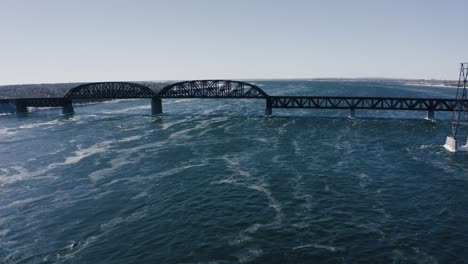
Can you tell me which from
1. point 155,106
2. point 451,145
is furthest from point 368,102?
point 155,106

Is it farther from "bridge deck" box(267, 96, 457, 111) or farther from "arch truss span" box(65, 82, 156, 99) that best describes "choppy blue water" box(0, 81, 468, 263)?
"arch truss span" box(65, 82, 156, 99)

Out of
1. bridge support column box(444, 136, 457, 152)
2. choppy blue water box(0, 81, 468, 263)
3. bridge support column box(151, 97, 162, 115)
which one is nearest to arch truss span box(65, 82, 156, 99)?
bridge support column box(151, 97, 162, 115)

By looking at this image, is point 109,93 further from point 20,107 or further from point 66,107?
point 20,107

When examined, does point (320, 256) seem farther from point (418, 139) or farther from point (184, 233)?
point (418, 139)

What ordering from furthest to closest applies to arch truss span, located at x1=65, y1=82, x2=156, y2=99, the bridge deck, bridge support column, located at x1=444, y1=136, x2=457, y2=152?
arch truss span, located at x1=65, y1=82, x2=156, y2=99 → the bridge deck → bridge support column, located at x1=444, y1=136, x2=457, y2=152

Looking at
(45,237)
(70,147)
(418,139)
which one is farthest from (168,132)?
(418,139)

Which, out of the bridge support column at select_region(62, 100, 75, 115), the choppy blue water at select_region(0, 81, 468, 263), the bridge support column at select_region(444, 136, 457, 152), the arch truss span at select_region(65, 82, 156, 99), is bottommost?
the choppy blue water at select_region(0, 81, 468, 263)

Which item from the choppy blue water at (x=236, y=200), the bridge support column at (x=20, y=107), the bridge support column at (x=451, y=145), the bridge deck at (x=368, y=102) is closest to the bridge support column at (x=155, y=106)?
the bridge deck at (x=368, y=102)

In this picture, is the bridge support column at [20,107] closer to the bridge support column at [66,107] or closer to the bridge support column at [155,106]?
the bridge support column at [66,107]

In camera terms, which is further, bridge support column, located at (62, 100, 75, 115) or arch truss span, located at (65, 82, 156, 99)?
bridge support column, located at (62, 100, 75, 115)
